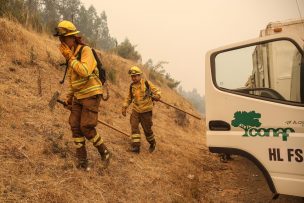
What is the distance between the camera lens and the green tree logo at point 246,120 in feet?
→ 12.2

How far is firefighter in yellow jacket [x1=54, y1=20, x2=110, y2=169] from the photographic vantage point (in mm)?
4766

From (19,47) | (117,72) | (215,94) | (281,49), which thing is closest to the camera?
(215,94)

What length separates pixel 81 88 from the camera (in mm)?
5027

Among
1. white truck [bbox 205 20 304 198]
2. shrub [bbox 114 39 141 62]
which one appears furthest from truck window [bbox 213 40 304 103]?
shrub [bbox 114 39 141 62]

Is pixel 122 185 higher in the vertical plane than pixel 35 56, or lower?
lower

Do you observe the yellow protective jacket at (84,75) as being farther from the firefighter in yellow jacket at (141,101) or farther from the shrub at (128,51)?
the shrub at (128,51)

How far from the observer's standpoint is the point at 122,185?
5012mm

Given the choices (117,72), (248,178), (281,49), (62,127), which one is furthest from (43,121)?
(117,72)

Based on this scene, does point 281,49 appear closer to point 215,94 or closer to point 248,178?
point 215,94

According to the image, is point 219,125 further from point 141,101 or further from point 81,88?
point 141,101

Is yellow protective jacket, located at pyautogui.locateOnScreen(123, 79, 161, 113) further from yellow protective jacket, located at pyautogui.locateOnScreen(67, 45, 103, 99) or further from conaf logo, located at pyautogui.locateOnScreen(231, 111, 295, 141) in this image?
conaf logo, located at pyautogui.locateOnScreen(231, 111, 295, 141)

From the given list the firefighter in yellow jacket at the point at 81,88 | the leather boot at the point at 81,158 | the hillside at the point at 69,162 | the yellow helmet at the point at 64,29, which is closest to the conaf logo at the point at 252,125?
the hillside at the point at 69,162

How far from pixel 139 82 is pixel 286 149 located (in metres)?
4.06

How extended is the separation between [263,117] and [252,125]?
0.51 feet
